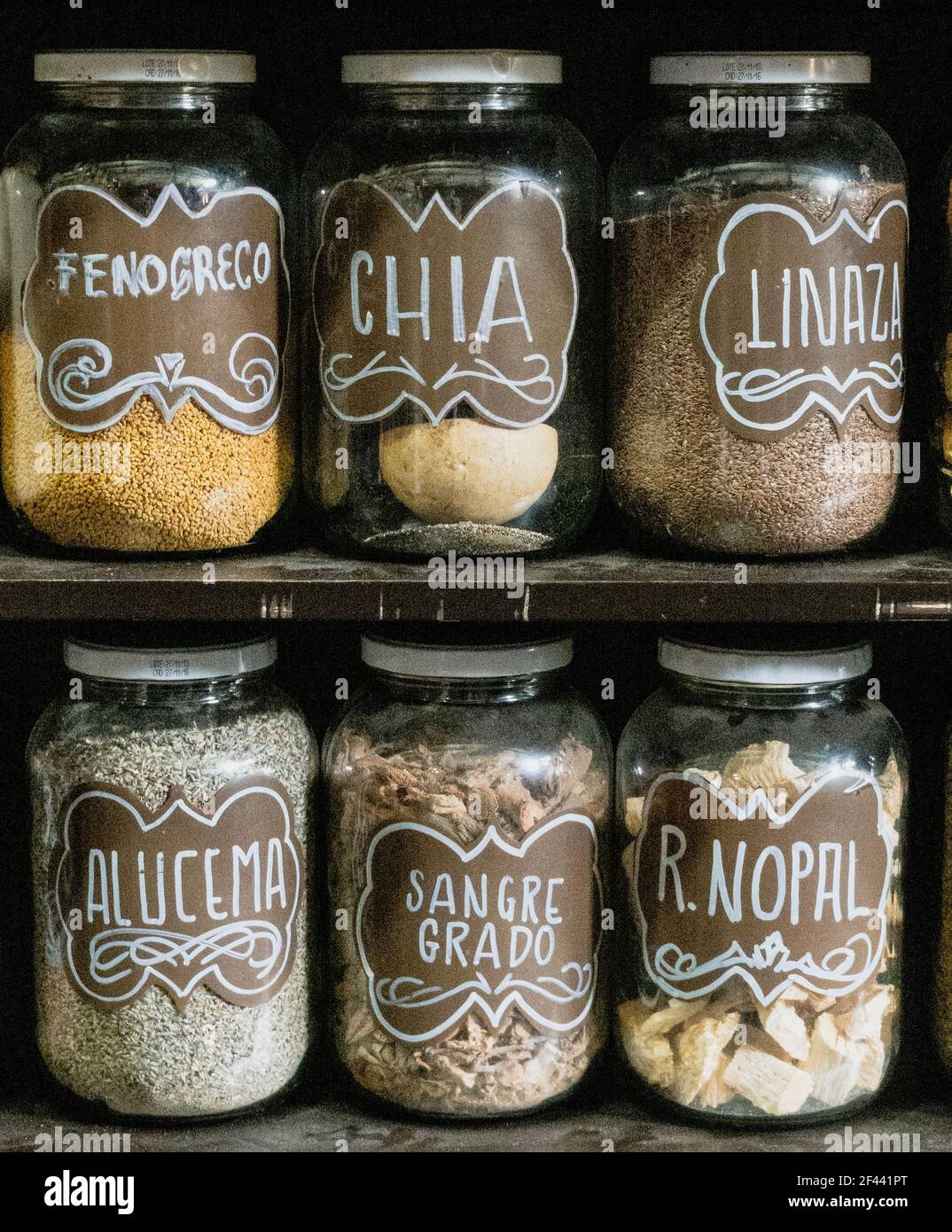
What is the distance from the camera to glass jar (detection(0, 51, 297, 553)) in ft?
2.90

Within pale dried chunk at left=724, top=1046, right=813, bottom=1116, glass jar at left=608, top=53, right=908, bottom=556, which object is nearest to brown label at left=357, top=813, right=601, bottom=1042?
pale dried chunk at left=724, top=1046, right=813, bottom=1116

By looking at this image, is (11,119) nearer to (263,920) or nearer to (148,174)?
(148,174)

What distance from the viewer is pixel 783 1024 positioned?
927 mm

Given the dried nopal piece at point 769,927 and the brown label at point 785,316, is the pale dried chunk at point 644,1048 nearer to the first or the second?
the dried nopal piece at point 769,927

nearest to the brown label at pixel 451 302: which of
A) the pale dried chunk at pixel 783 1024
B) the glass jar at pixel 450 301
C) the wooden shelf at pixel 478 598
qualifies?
the glass jar at pixel 450 301

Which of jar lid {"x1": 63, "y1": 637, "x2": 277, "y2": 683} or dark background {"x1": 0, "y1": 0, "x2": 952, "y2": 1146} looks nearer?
jar lid {"x1": 63, "y1": 637, "x2": 277, "y2": 683}

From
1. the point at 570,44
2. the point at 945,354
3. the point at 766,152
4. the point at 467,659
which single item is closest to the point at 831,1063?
the point at 467,659

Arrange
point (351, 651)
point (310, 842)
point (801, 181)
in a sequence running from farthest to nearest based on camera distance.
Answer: point (351, 651) → point (310, 842) → point (801, 181)

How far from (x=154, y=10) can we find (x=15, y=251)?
0.26 m

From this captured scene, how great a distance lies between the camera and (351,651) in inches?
45.1

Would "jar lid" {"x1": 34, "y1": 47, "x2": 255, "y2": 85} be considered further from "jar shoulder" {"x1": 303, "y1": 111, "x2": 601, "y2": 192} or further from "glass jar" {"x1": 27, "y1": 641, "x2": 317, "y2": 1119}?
"glass jar" {"x1": 27, "y1": 641, "x2": 317, "y2": 1119}

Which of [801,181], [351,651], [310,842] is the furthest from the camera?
[351,651]

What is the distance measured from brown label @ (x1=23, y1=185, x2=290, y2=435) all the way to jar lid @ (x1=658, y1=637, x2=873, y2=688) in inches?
12.5
